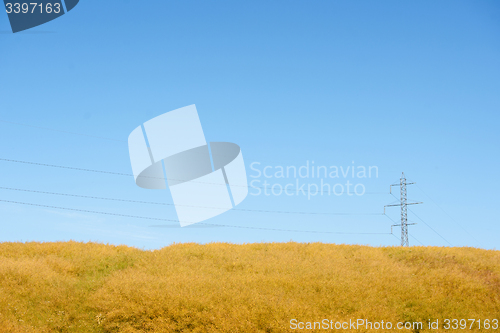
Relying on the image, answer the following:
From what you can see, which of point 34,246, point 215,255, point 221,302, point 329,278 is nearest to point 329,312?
point 329,278

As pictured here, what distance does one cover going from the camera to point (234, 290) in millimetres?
13383

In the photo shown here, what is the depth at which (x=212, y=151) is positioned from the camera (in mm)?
32844

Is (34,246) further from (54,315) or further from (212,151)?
(212,151)

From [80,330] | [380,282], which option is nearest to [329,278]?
[380,282]

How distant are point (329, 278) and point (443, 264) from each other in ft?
26.3

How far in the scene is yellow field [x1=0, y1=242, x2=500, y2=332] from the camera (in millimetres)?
12203

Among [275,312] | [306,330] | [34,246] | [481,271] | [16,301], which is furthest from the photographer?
[34,246]

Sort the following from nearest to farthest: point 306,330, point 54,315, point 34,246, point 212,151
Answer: point 306,330
point 54,315
point 34,246
point 212,151

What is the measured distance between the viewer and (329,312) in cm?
1219

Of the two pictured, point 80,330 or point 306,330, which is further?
point 80,330

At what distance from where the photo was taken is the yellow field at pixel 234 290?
40.0 feet

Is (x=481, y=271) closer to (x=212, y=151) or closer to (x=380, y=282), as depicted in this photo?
(x=380, y=282)

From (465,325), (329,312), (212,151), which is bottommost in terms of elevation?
(465,325)

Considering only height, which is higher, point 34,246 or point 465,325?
point 34,246
